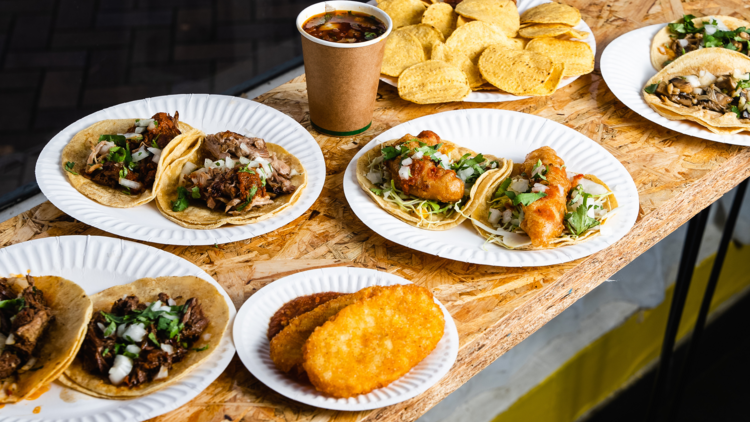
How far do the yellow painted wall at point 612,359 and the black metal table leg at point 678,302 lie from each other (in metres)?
0.23

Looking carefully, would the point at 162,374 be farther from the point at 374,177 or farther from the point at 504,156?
the point at 504,156

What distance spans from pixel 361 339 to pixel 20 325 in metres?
0.90

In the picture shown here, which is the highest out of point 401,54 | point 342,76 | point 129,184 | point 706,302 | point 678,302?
point 342,76

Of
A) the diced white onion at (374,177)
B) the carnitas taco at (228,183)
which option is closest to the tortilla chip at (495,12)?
the diced white onion at (374,177)

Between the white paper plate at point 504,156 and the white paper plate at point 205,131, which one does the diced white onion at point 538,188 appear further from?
the white paper plate at point 205,131

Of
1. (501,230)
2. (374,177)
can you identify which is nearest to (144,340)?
(374,177)

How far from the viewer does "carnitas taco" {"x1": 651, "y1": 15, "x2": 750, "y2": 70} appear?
9.79 feet

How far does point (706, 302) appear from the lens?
13.4 ft

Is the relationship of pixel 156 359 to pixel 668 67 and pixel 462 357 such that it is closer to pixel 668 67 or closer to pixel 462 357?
pixel 462 357

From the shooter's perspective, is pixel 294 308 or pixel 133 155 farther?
pixel 133 155

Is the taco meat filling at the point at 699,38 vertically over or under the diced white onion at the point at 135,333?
over

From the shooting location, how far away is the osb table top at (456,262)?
64.6 inches

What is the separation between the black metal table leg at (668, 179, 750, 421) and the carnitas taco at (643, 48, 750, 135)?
104 centimetres

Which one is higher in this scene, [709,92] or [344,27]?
[344,27]
